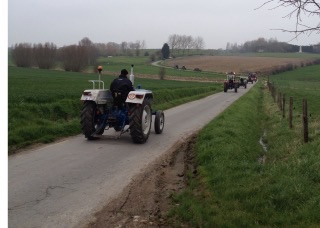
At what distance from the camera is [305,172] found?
22.7 ft

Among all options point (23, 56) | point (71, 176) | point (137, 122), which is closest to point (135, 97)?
point (137, 122)

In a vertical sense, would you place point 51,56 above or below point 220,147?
above

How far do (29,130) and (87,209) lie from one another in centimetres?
604

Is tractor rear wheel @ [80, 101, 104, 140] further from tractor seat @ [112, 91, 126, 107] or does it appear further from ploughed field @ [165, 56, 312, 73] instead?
ploughed field @ [165, 56, 312, 73]

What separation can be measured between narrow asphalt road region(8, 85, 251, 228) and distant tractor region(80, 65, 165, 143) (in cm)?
30

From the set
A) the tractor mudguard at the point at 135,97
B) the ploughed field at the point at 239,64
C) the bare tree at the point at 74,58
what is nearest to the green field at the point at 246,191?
the tractor mudguard at the point at 135,97

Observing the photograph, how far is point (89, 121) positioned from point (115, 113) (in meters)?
0.72

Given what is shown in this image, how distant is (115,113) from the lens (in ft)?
35.0

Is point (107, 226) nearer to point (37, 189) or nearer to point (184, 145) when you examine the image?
point (37, 189)

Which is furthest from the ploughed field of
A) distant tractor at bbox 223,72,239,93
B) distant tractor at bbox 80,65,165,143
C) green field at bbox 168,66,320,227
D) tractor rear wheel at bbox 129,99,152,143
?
green field at bbox 168,66,320,227

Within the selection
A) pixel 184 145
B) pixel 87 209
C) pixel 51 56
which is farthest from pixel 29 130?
pixel 51 56

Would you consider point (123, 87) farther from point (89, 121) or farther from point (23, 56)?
point (23, 56)

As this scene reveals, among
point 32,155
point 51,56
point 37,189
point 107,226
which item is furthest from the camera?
point 51,56

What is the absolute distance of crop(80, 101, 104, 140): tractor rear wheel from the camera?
411 inches
